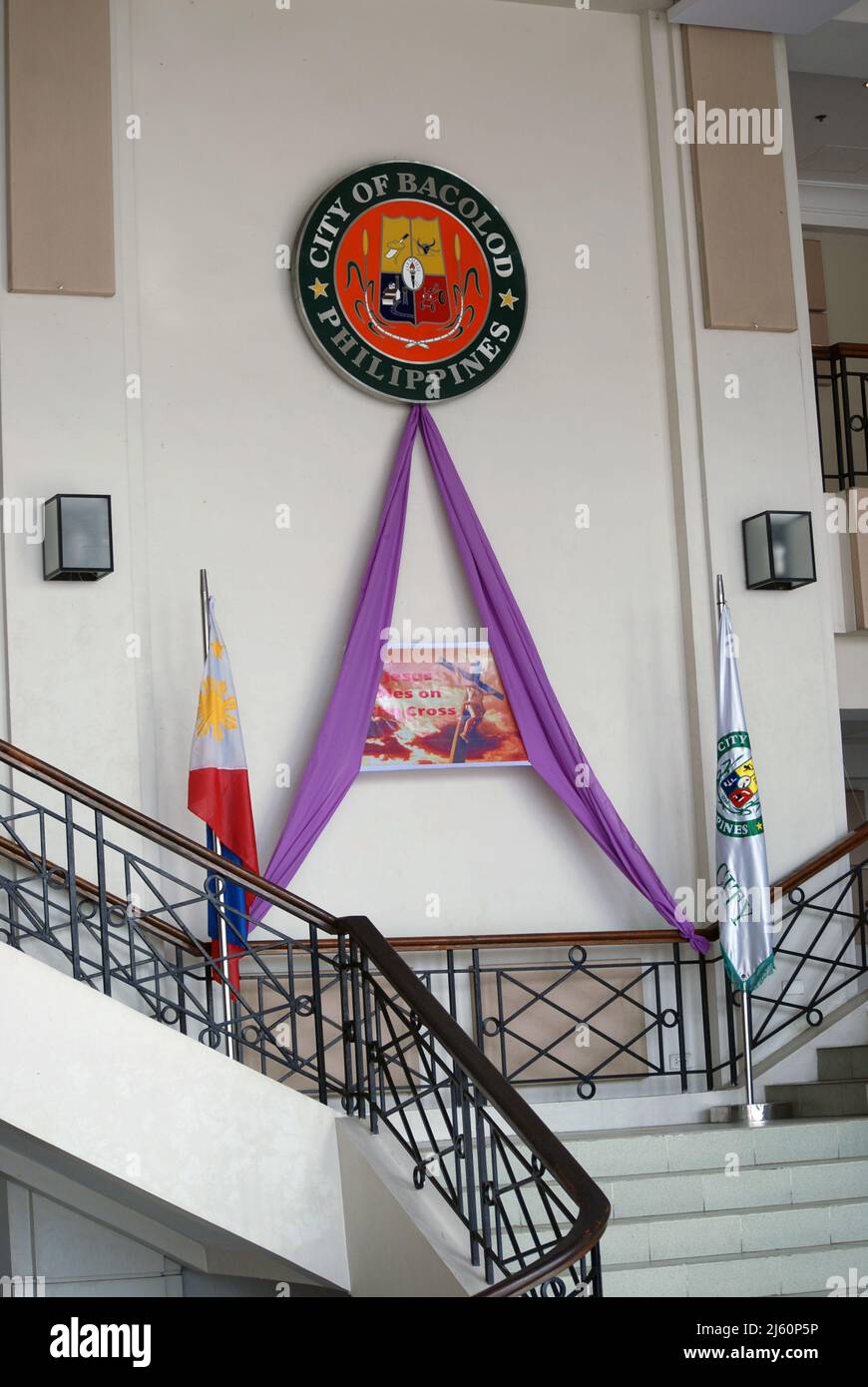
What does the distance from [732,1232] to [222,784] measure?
2564mm

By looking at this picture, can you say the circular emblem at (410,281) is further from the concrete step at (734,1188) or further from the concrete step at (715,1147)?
the concrete step at (734,1188)

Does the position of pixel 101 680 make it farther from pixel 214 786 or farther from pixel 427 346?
pixel 427 346

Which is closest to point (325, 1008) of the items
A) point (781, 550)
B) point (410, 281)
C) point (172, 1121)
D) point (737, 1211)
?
point (172, 1121)

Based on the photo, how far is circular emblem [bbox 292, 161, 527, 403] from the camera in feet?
24.0

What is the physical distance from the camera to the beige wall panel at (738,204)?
7.77 m

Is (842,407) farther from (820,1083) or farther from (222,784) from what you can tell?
(222,784)

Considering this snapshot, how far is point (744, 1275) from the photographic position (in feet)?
17.6

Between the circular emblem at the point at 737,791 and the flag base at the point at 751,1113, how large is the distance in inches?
44.8

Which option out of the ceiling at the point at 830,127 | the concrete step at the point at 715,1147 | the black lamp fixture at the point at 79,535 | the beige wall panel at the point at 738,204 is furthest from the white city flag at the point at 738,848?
the ceiling at the point at 830,127

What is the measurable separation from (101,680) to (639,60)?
4.11 m

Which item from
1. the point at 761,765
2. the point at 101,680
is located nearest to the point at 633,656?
the point at 761,765

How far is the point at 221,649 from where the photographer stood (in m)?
6.58

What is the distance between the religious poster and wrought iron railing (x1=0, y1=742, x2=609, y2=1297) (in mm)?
908

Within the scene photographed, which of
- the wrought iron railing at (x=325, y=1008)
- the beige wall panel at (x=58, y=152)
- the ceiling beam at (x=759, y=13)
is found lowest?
the wrought iron railing at (x=325, y=1008)
